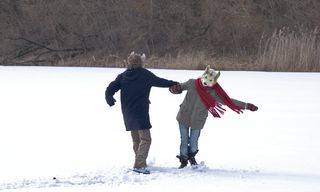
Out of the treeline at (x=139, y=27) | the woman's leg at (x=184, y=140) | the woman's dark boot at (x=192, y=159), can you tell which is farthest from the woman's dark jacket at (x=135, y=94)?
the treeline at (x=139, y=27)

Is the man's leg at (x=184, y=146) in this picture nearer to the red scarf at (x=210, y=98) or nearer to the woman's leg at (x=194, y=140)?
the woman's leg at (x=194, y=140)

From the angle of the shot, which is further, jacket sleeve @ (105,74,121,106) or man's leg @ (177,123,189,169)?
man's leg @ (177,123,189,169)

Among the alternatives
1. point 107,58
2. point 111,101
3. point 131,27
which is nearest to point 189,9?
point 131,27

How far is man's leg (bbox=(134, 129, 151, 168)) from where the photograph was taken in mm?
7203

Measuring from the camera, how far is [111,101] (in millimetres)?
7383

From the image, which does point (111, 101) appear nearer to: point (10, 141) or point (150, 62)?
point (10, 141)

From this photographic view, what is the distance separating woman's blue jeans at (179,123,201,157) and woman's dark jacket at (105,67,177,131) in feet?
1.37

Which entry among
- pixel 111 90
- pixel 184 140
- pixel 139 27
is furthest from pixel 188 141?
pixel 139 27

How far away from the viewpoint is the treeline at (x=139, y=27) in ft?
Answer: 89.9

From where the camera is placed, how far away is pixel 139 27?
29078 mm

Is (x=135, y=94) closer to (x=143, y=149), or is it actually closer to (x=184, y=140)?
(x=143, y=149)

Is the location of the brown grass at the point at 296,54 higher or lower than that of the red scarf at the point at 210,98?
higher

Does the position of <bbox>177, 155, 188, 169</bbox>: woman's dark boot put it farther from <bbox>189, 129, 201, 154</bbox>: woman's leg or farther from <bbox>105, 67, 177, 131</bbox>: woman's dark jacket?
<bbox>105, 67, 177, 131</bbox>: woman's dark jacket

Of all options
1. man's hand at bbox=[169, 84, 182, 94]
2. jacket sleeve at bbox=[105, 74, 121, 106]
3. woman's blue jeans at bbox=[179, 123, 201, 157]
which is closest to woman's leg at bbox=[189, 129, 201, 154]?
woman's blue jeans at bbox=[179, 123, 201, 157]
